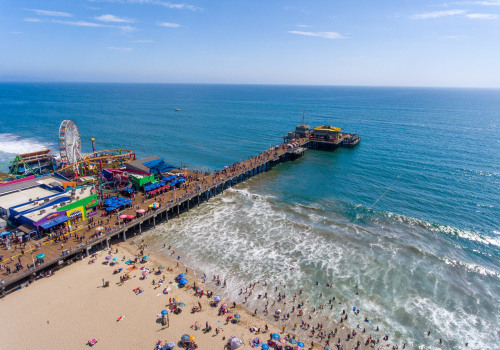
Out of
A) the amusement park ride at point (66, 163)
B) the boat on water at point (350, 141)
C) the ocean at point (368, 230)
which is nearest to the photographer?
the ocean at point (368, 230)

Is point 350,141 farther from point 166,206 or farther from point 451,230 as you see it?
point 166,206

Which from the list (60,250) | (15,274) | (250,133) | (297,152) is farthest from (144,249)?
(250,133)

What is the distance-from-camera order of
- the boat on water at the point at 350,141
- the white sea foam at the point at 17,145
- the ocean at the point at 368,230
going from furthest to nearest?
1. the boat on water at the point at 350,141
2. the white sea foam at the point at 17,145
3. the ocean at the point at 368,230

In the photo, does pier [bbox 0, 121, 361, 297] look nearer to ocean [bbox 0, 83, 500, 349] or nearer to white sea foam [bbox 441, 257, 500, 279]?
ocean [bbox 0, 83, 500, 349]

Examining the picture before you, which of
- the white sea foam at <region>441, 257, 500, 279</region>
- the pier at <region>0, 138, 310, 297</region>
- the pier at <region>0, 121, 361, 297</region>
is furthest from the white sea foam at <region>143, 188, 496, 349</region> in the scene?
the pier at <region>0, 121, 361, 297</region>

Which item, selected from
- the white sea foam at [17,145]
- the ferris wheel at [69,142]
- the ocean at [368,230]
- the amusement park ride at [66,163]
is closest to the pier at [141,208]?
the amusement park ride at [66,163]

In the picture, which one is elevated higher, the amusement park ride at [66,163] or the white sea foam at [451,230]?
the amusement park ride at [66,163]

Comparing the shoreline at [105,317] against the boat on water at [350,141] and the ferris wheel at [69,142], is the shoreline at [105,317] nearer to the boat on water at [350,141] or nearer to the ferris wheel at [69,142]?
the ferris wheel at [69,142]
